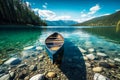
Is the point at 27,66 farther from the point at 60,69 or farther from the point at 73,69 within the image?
the point at 73,69

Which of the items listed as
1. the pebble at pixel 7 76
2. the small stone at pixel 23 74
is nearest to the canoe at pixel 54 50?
the small stone at pixel 23 74

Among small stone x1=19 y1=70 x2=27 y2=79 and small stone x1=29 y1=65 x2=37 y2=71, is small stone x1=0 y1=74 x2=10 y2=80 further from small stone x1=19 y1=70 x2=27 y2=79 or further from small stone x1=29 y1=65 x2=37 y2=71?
small stone x1=29 y1=65 x2=37 y2=71

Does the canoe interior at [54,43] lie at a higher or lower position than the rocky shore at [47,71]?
higher

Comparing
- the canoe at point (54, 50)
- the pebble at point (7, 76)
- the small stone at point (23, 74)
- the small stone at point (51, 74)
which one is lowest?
the small stone at point (51, 74)

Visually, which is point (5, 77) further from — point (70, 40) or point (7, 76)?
point (70, 40)

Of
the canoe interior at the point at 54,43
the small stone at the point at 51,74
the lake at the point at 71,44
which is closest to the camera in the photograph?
the small stone at the point at 51,74

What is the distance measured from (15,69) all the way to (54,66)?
263 cm

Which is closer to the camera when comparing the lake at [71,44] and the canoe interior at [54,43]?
the canoe interior at [54,43]

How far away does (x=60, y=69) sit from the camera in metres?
5.97

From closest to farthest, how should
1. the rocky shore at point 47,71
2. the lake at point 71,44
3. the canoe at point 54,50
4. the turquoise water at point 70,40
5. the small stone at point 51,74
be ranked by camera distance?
the rocky shore at point 47,71 < the small stone at point 51,74 < the canoe at point 54,50 < the lake at point 71,44 < the turquoise water at point 70,40

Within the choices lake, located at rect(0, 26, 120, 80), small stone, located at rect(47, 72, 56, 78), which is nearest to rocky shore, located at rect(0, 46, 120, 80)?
small stone, located at rect(47, 72, 56, 78)

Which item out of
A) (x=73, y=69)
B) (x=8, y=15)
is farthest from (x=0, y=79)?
(x=8, y=15)

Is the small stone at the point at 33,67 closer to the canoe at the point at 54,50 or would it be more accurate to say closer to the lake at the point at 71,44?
the canoe at the point at 54,50

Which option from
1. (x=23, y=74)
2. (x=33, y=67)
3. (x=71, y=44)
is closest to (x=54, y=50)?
(x=33, y=67)
